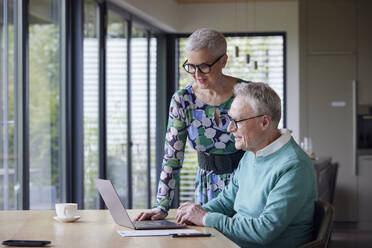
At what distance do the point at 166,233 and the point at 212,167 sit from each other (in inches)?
30.0

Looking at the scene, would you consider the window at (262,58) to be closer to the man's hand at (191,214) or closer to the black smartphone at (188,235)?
the man's hand at (191,214)

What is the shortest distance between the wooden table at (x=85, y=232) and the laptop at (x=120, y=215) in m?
0.03

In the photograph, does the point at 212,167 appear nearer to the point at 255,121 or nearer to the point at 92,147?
the point at 255,121

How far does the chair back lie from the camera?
8.03 feet

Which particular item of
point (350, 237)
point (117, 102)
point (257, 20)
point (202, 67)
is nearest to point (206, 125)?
point (202, 67)

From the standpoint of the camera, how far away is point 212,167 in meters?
3.29

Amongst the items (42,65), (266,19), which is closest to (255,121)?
(42,65)

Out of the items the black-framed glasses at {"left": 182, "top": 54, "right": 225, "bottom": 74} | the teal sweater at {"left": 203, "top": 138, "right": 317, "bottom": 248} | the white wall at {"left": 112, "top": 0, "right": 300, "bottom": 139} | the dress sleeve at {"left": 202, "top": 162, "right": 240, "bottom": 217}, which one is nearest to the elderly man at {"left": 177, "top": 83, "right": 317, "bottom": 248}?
the teal sweater at {"left": 203, "top": 138, "right": 317, "bottom": 248}

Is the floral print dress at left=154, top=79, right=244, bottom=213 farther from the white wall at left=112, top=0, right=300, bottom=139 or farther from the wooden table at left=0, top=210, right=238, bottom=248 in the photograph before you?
the white wall at left=112, top=0, right=300, bottom=139

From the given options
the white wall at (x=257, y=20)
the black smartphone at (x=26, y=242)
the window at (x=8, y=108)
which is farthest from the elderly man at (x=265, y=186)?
the white wall at (x=257, y=20)

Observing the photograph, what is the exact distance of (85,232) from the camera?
2.63m

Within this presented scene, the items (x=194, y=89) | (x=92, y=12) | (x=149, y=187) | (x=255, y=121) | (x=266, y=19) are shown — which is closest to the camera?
(x=255, y=121)

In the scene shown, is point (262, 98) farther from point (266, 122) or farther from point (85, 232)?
point (85, 232)

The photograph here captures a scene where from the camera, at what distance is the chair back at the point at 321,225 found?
8.03ft
